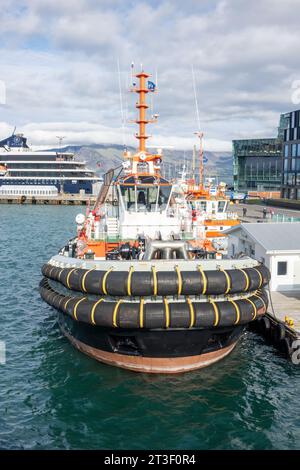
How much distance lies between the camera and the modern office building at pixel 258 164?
91312 millimetres

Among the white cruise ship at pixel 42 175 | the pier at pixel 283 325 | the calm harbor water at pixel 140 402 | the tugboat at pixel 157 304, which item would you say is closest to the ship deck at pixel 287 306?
the pier at pixel 283 325

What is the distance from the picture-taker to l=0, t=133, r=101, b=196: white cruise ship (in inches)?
3730

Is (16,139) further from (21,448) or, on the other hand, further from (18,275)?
(21,448)

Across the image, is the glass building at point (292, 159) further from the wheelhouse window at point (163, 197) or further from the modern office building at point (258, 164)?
the wheelhouse window at point (163, 197)

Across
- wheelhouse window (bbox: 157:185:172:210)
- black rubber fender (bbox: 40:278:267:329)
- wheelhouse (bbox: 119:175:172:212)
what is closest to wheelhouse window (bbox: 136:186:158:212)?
wheelhouse (bbox: 119:175:172:212)

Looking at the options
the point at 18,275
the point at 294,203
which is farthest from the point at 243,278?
the point at 294,203

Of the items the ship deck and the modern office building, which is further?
the modern office building

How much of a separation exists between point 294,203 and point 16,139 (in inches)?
2852

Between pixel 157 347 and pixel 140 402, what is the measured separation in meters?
1.50

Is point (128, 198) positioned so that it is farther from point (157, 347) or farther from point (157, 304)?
point (157, 347)

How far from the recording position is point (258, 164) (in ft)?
312

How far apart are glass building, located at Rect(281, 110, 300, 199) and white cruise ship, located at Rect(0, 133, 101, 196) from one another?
4235 centimetres

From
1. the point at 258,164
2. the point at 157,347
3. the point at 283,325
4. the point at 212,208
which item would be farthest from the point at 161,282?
the point at 258,164

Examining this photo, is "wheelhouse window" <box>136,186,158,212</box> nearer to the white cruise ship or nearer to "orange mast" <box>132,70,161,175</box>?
"orange mast" <box>132,70,161,175</box>
